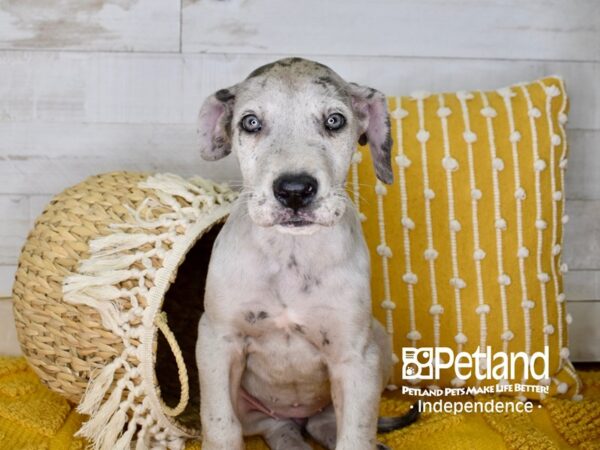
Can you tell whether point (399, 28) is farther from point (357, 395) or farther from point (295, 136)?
point (357, 395)

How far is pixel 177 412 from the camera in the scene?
2.46 m

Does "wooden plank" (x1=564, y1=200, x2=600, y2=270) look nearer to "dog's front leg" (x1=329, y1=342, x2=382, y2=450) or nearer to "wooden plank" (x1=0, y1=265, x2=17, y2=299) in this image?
"dog's front leg" (x1=329, y1=342, x2=382, y2=450)

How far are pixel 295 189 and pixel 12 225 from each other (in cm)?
201

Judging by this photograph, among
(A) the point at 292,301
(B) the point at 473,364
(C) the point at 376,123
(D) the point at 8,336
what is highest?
(C) the point at 376,123

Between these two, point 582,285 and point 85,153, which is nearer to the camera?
point 85,153

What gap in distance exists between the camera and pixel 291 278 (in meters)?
2.19

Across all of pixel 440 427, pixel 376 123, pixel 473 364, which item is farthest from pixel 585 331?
pixel 376 123

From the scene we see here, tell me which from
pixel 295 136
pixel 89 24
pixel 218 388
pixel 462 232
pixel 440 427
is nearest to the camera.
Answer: pixel 295 136

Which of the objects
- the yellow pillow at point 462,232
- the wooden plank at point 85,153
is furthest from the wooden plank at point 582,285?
the wooden plank at point 85,153

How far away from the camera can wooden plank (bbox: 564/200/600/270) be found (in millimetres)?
3607

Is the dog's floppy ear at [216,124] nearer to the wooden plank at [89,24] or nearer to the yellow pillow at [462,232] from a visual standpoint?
the yellow pillow at [462,232]

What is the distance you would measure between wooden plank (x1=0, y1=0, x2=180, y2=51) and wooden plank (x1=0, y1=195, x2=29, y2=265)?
65 centimetres

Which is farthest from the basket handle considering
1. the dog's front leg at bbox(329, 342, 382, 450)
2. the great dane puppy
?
the dog's front leg at bbox(329, 342, 382, 450)

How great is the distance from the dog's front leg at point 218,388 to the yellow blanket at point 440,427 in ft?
1.28
